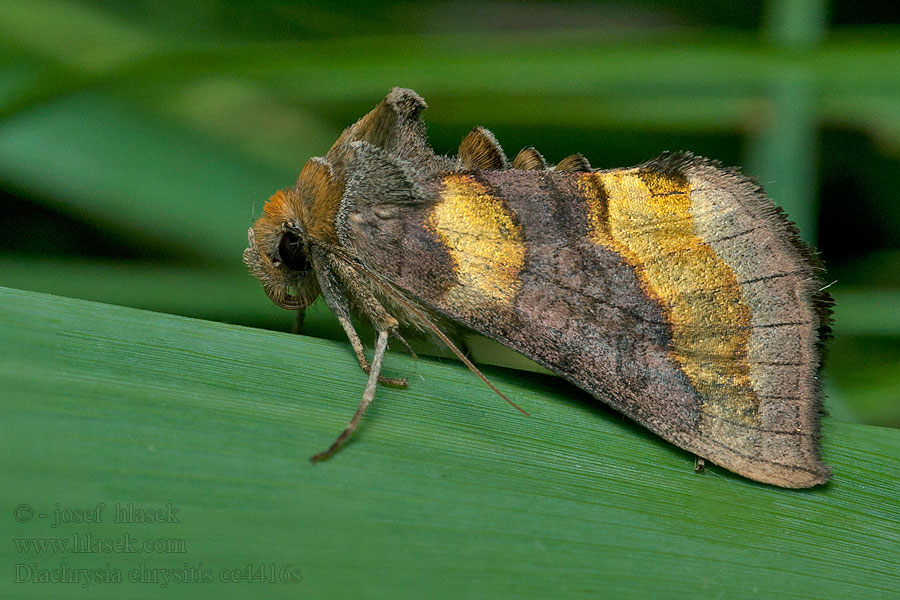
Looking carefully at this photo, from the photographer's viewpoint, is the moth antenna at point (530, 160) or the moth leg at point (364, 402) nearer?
the moth leg at point (364, 402)

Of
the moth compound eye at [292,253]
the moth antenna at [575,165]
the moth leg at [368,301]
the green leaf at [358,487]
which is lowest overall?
the green leaf at [358,487]

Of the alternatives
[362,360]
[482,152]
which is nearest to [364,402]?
[362,360]

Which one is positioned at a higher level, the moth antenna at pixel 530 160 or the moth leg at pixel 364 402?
the moth antenna at pixel 530 160

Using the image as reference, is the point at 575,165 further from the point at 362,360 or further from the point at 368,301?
the point at 362,360

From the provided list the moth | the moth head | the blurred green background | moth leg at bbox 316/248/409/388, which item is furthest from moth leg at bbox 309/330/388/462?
the blurred green background

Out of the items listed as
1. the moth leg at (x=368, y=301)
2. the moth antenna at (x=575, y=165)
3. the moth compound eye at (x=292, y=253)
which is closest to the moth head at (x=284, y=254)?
the moth compound eye at (x=292, y=253)

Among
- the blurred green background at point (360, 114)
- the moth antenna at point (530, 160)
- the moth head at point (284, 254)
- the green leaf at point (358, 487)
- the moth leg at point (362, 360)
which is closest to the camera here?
the green leaf at point (358, 487)

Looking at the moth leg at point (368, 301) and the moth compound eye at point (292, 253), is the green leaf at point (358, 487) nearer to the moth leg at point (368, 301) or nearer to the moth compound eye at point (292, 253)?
the moth leg at point (368, 301)
